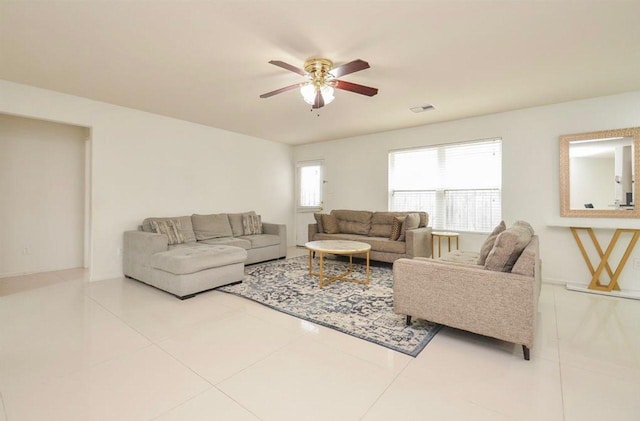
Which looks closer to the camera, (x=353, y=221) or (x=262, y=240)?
(x=262, y=240)

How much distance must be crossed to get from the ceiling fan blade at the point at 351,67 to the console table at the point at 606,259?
362 centimetres

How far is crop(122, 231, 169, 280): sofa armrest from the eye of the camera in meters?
3.52

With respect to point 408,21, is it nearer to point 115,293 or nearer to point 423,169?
point 423,169

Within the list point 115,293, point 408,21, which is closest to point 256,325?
point 115,293

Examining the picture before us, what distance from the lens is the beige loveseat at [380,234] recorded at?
14.0 ft

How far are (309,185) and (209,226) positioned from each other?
9.01 ft

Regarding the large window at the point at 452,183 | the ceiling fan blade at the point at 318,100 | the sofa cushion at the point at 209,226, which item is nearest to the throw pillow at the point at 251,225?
the sofa cushion at the point at 209,226

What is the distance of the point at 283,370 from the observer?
1797mm

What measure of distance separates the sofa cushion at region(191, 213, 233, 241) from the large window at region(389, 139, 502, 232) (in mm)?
3204

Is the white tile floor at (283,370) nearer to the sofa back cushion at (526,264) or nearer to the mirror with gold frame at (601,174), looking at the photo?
the sofa back cushion at (526,264)

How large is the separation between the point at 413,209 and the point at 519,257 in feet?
10.8

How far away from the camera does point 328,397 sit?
1551 millimetres

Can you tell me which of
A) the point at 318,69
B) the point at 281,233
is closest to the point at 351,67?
the point at 318,69

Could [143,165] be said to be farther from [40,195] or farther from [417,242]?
[417,242]
